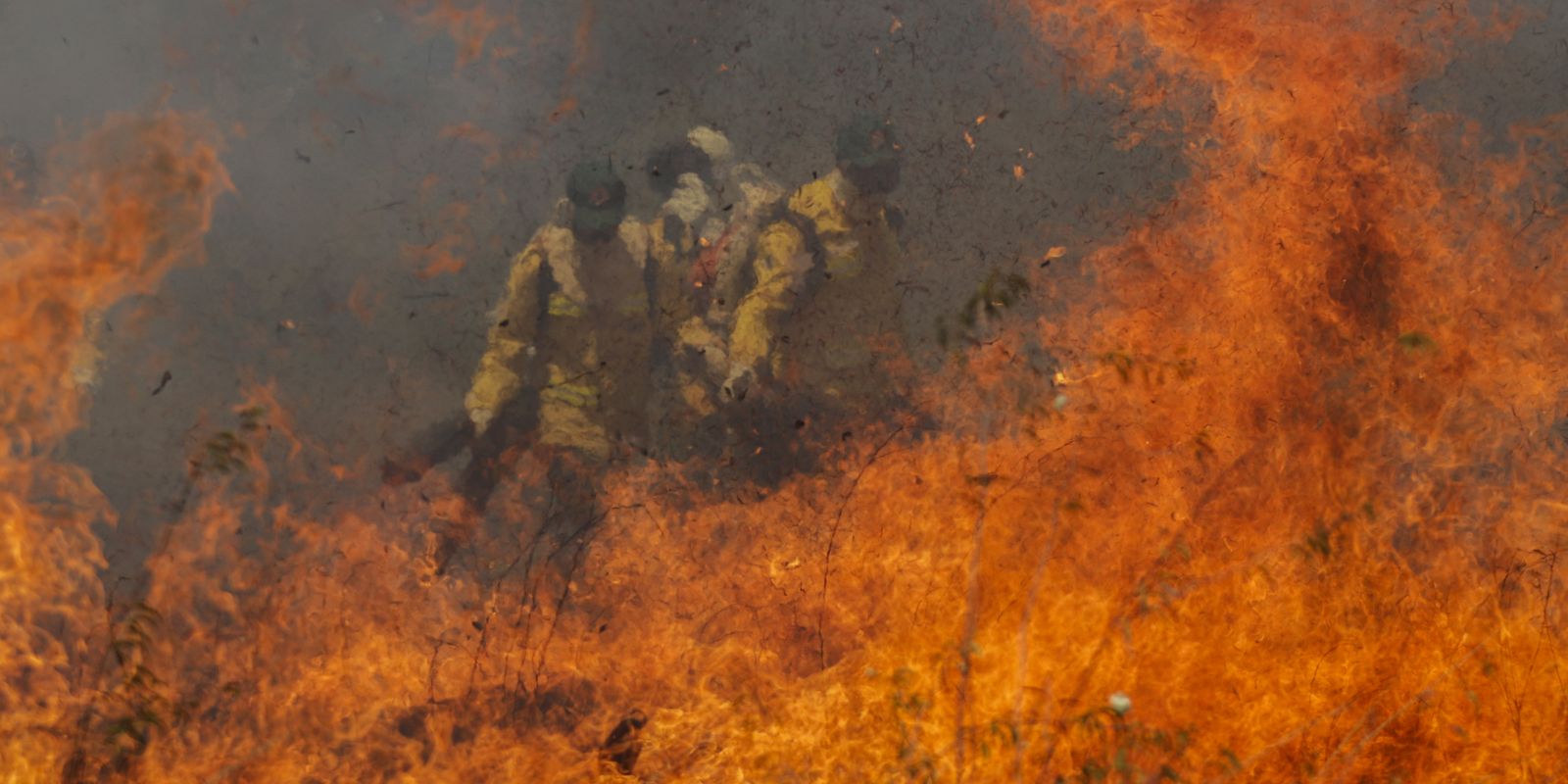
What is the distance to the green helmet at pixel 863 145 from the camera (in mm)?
3564

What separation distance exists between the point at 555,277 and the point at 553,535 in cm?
105

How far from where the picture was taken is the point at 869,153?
357cm

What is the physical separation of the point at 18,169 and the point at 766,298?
3087 millimetres

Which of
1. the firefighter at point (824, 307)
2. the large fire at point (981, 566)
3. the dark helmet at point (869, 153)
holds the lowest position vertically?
the large fire at point (981, 566)

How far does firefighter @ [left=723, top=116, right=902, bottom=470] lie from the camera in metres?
3.50

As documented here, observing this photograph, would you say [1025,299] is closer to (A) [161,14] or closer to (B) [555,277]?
(B) [555,277]

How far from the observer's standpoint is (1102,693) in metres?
3.49

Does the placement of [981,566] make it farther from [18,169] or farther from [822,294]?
[18,169]

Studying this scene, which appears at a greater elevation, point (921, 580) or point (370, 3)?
point (370, 3)

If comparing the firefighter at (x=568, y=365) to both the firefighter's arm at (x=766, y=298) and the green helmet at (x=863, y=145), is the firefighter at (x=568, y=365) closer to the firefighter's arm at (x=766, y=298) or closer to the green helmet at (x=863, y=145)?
the firefighter's arm at (x=766, y=298)

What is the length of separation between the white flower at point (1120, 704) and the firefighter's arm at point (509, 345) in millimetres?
2736

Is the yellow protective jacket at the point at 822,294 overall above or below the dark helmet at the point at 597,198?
below

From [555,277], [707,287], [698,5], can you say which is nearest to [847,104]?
[698,5]

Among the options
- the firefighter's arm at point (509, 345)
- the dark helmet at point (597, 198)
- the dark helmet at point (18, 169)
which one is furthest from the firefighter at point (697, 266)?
the dark helmet at point (18, 169)
